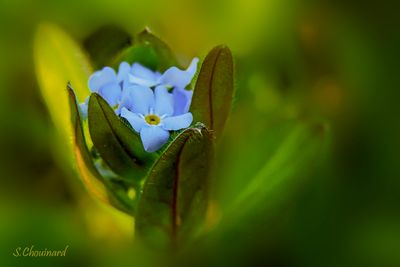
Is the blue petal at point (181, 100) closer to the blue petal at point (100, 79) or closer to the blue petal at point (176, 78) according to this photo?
the blue petal at point (176, 78)

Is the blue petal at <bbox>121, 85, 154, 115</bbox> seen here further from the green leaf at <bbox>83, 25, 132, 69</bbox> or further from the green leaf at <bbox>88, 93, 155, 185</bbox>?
the green leaf at <bbox>83, 25, 132, 69</bbox>

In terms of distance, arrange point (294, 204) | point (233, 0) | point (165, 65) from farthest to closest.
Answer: point (233, 0) → point (294, 204) → point (165, 65)

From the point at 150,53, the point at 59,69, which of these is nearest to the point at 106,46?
the point at 59,69

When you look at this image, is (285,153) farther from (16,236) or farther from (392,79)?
(16,236)

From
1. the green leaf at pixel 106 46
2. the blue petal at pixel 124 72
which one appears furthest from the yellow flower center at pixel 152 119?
the green leaf at pixel 106 46

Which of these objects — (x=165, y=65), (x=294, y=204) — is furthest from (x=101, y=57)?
(x=294, y=204)
